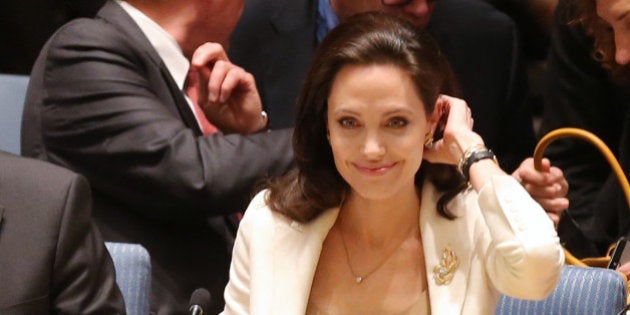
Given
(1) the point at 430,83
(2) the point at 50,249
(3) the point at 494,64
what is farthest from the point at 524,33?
(2) the point at 50,249

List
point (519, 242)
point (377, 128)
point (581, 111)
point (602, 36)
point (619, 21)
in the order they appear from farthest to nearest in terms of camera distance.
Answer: point (581, 111), point (602, 36), point (619, 21), point (377, 128), point (519, 242)

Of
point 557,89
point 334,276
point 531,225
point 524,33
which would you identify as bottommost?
Result: point 524,33

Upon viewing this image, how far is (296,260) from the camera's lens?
2.89 m

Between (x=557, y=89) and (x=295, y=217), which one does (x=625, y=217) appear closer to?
(x=557, y=89)

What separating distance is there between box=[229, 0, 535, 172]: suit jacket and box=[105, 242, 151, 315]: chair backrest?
34.8 inches

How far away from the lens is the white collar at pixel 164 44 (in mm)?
3621

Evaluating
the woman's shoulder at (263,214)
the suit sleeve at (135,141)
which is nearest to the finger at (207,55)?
the suit sleeve at (135,141)

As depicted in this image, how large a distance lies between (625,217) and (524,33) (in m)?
1.47

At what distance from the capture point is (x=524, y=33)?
4988 mm

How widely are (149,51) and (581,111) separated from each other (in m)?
1.21

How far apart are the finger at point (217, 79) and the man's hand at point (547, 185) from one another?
2.48 feet

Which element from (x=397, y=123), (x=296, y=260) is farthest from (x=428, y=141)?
(x=296, y=260)

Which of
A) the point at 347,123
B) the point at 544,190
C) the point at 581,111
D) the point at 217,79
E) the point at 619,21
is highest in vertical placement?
the point at 347,123

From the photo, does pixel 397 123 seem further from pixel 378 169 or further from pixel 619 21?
pixel 619 21
